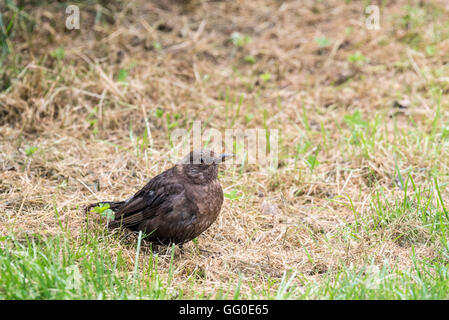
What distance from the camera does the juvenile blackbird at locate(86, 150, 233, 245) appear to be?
3.68 meters

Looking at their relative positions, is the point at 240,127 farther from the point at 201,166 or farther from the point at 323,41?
the point at 323,41

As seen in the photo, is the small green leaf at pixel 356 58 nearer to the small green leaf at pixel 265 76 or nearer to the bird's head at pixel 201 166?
the small green leaf at pixel 265 76

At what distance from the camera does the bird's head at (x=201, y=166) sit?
3.85m

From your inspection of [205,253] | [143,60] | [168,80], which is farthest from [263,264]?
[143,60]

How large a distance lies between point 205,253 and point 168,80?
2810 mm

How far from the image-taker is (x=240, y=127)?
5559mm

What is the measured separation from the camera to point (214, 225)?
4250 mm

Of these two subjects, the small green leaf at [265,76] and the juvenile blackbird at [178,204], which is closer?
the juvenile blackbird at [178,204]

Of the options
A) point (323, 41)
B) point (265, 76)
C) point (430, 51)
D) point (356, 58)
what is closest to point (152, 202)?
point (265, 76)

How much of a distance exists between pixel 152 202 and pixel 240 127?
6.52 feet

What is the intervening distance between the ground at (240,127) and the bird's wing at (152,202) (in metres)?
0.15

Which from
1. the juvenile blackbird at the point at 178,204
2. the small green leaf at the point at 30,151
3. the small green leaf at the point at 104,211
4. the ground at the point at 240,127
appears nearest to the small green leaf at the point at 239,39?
the ground at the point at 240,127

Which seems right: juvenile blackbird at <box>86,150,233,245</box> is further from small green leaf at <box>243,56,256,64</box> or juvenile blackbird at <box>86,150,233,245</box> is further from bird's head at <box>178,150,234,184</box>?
small green leaf at <box>243,56,256,64</box>
